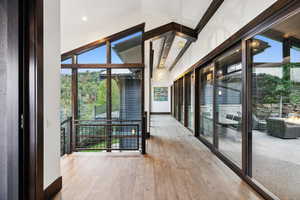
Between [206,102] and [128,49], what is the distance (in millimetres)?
2647

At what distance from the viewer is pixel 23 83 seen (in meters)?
1.74

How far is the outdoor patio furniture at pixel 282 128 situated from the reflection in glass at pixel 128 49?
3.18m

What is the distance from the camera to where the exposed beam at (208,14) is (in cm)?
348

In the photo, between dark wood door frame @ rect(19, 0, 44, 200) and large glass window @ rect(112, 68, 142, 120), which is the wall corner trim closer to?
dark wood door frame @ rect(19, 0, 44, 200)

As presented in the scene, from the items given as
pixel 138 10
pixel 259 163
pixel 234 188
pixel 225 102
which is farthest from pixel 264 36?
pixel 138 10

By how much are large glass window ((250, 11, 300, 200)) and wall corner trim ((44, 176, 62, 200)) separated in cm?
282

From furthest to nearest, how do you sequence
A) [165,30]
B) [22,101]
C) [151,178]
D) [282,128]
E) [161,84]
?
[161,84] < [165,30] < [151,178] < [282,128] < [22,101]

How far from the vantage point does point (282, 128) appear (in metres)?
1.97

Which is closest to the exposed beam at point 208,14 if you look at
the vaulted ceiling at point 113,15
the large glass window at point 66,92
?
the vaulted ceiling at point 113,15

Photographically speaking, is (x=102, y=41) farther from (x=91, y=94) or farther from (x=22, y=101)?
(x=22, y=101)

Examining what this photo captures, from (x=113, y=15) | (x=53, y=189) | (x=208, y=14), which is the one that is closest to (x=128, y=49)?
(x=113, y=15)

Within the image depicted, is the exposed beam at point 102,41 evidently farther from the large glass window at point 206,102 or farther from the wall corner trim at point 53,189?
the wall corner trim at point 53,189

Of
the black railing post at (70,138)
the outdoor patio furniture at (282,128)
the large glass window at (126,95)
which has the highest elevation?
the large glass window at (126,95)

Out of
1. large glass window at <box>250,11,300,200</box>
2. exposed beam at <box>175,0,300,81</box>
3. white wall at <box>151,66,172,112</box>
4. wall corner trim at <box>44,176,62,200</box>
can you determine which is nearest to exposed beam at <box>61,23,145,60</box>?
exposed beam at <box>175,0,300,81</box>
